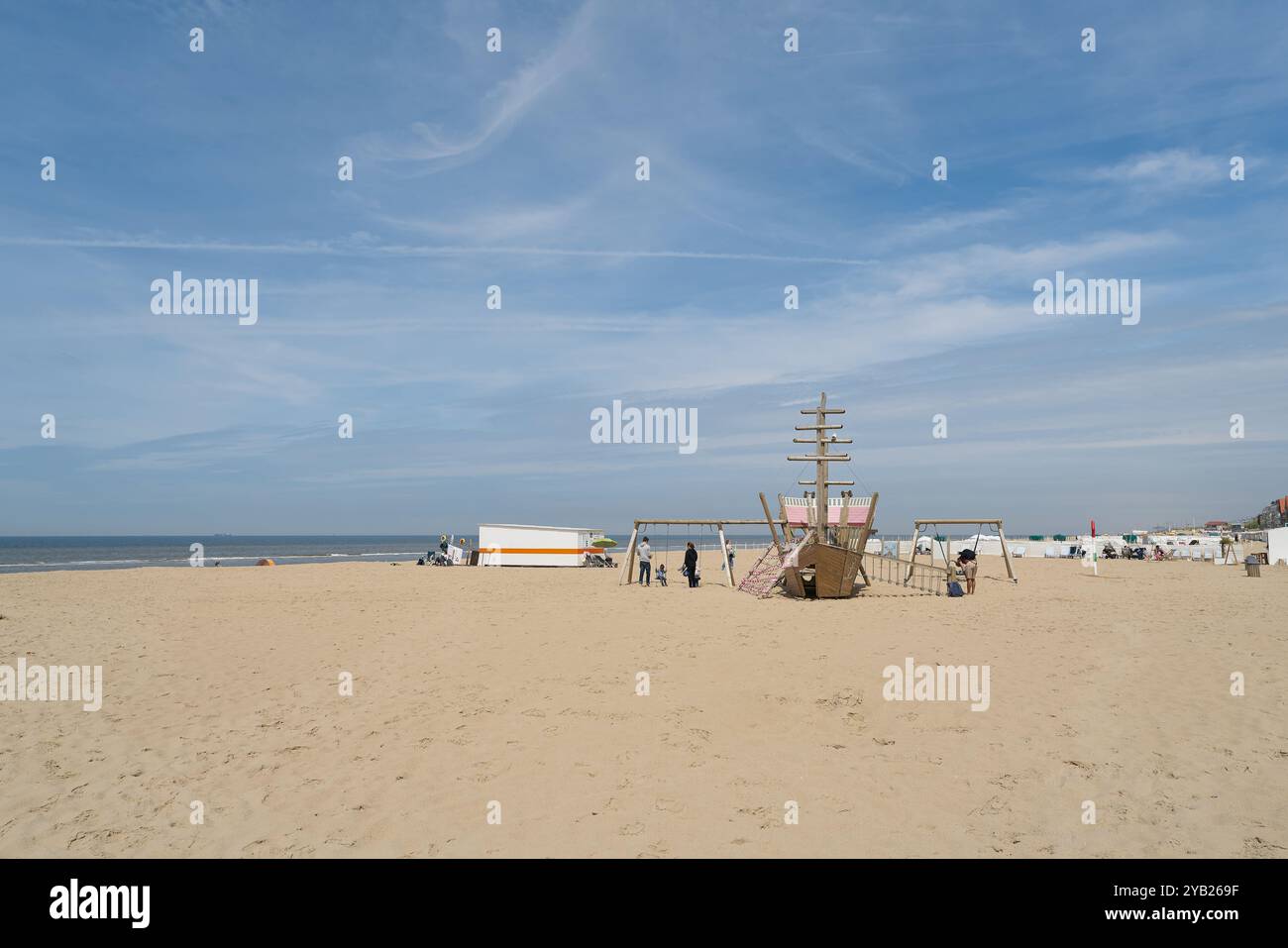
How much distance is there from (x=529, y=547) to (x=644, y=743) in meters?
30.2

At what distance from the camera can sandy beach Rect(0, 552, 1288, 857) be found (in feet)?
19.2

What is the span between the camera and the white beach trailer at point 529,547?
123ft

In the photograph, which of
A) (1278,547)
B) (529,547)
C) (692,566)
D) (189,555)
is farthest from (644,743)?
(189,555)

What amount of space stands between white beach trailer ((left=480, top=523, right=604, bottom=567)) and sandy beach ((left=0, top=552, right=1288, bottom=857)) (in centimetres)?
2181

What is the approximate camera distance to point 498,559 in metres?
37.8

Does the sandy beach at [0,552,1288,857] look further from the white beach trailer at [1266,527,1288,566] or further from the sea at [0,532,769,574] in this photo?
the white beach trailer at [1266,527,1288,566]

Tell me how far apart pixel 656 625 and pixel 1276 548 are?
37.1 m

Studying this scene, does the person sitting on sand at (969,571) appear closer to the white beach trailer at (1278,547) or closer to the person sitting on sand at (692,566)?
the person sitting on sand at (692,566)

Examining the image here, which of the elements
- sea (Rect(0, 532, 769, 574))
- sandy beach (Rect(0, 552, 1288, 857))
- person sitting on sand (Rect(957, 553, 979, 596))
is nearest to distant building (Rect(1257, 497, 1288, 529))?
sea (Rect(0, 532, 769, 574))

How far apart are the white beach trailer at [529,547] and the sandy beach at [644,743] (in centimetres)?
2181

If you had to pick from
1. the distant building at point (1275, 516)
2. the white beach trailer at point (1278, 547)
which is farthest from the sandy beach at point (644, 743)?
the distant building at point (1275, 516)

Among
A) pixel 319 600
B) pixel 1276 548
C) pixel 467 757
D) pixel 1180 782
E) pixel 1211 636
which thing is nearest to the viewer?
pixel 1180 782
